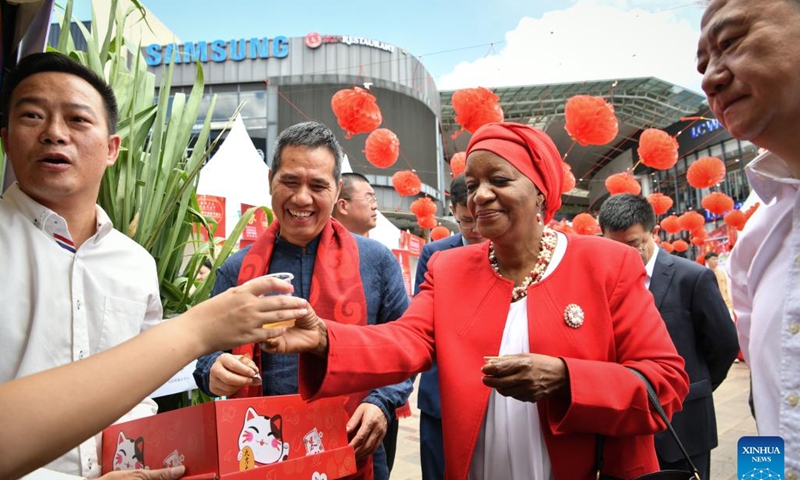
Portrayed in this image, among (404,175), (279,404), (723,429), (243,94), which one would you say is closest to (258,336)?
(279,404)

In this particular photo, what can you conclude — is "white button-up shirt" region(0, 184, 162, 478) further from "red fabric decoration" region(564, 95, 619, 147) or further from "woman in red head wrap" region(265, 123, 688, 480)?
"red fabric decoration" region(564, 95, 619, 147)

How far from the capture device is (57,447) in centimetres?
82

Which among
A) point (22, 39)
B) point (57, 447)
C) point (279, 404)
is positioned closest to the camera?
point (57, 447)

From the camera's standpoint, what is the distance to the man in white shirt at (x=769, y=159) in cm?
112

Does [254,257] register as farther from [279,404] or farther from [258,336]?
[258,336]

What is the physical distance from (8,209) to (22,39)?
694 mm

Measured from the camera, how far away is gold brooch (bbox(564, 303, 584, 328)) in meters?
1.53

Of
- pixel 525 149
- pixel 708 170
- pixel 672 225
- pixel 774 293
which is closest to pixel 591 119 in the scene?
pixel 525 149

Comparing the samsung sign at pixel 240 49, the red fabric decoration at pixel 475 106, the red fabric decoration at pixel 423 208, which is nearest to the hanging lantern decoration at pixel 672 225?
the red fabric decoration at pixel 423 208

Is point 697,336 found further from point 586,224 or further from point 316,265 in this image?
point 586,224

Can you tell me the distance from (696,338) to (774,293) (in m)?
1.69

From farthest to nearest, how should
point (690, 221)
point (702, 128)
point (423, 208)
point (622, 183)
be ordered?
point (702, 128) < point (690, 221) < point (423, 208) < point (622, 183)

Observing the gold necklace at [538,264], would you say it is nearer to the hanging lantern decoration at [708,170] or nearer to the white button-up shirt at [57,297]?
the white button-up shirt at [57,297]

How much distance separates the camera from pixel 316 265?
1995mm
